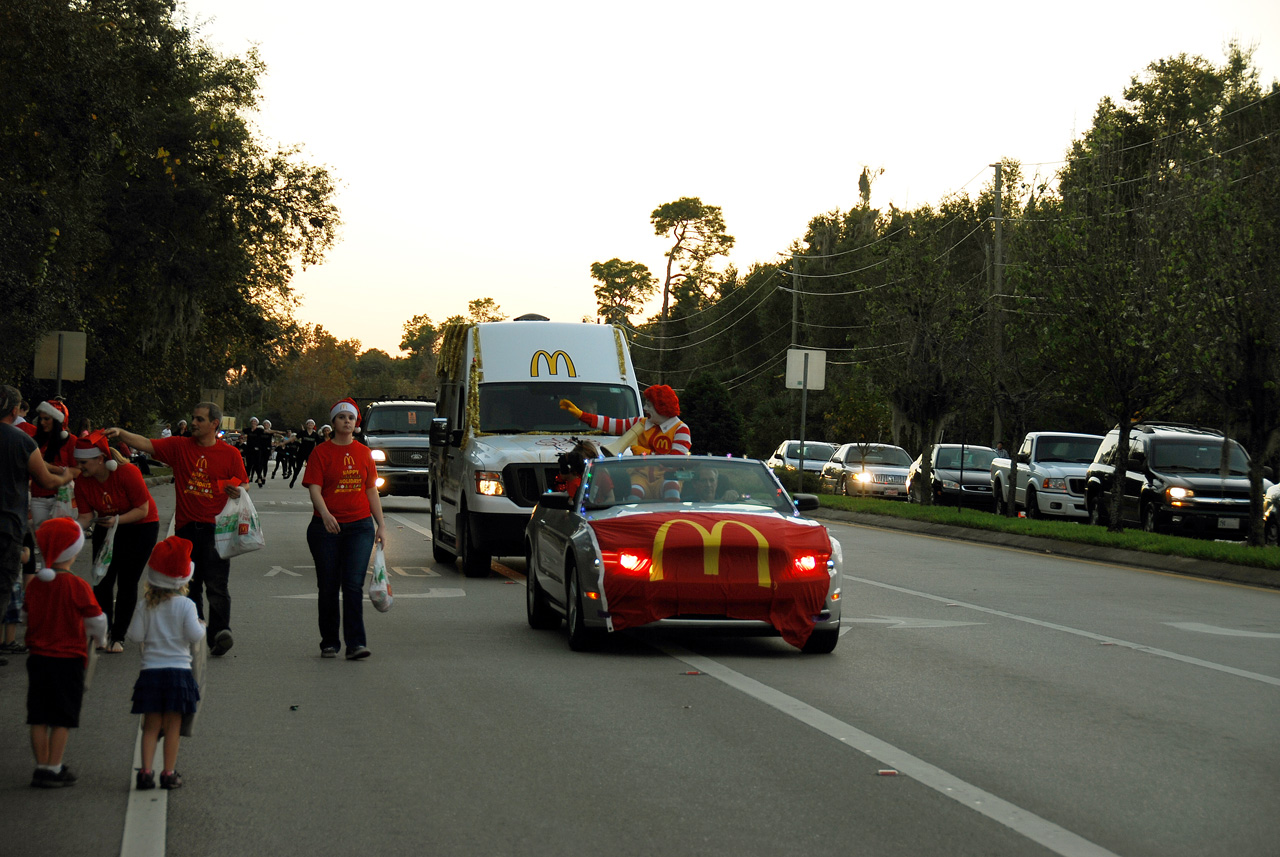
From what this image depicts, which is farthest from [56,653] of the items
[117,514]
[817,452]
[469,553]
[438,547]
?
[817,452]

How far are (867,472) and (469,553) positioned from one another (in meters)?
Result: 24.0

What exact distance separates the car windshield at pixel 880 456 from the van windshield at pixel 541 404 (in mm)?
22882

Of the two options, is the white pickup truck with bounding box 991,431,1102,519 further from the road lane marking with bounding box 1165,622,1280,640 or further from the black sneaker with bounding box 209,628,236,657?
the black sneaker with bounding box 209,628,236,657

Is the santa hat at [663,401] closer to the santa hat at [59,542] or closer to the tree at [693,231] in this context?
the santa hat at [59,542]

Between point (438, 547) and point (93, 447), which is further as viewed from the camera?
point (438, 547)

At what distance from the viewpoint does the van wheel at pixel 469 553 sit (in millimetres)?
16438

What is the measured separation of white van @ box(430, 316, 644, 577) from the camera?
16.2 m

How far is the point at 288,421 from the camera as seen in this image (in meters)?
176

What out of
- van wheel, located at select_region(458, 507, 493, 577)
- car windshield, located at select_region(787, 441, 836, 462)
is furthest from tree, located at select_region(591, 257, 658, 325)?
van wheel, located at select_region(458, 507, 493, 577)

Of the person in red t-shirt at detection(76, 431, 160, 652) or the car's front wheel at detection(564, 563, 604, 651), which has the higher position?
the person in red t-shirt at detection(76, 431, 160, 652)

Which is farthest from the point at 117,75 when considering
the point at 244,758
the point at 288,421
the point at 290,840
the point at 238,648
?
the point at 288,421

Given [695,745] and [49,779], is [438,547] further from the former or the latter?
[49,779]

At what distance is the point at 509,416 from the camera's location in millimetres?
17609

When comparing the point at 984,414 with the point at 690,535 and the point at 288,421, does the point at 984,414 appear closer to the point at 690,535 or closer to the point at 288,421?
the point at 690,535
